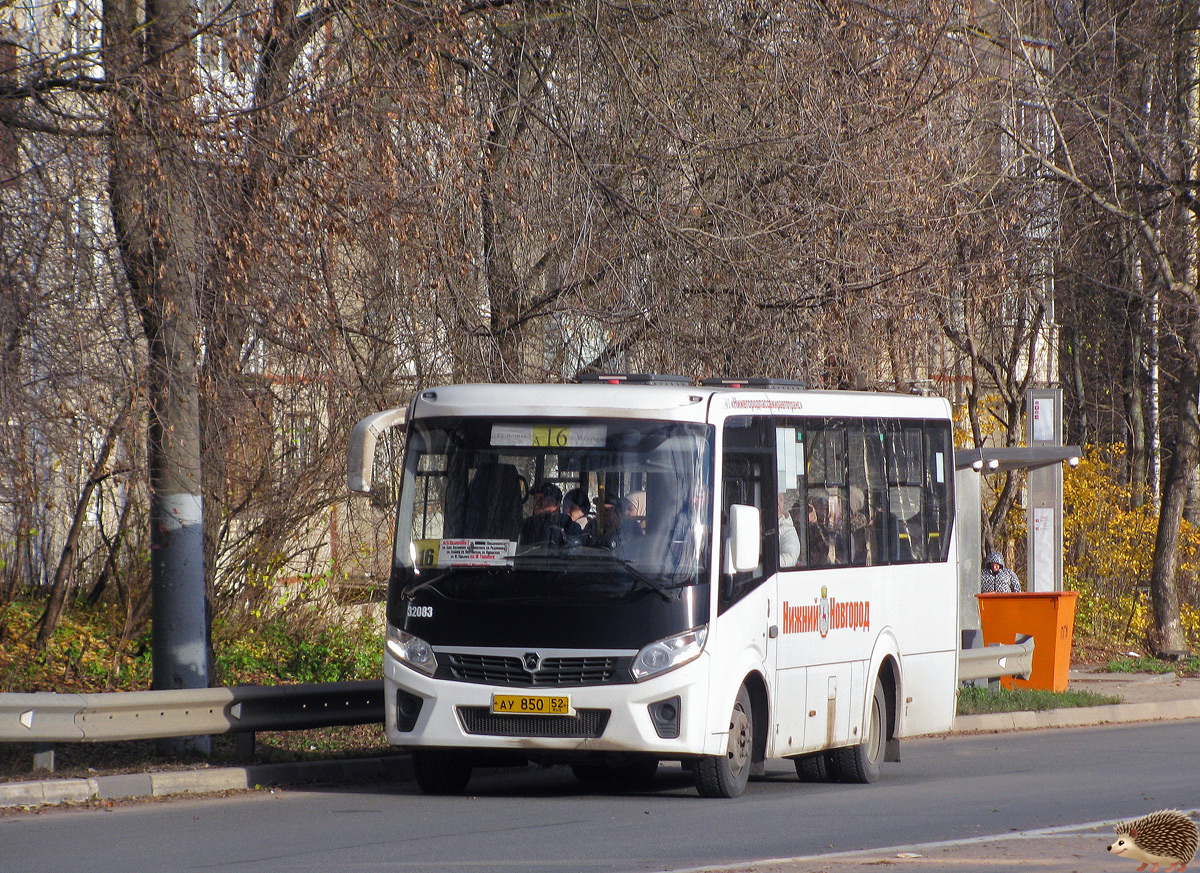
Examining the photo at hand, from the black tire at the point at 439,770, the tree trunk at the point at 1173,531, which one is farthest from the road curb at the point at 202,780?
the tree trunk at the point at 1173,531

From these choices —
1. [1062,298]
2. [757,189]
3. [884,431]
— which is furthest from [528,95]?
[1062,298]

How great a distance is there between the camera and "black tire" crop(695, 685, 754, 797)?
11.4 metres

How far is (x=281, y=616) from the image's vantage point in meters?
17.7

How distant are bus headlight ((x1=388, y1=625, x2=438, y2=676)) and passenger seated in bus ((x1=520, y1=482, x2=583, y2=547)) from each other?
96 cm

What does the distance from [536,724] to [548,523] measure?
4.39 feet

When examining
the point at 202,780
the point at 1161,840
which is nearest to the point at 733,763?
the point at 202,780

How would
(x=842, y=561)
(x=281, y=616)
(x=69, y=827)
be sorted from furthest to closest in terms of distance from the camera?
(x=281, y=616)
(x=842, y=561)
(x=69, y=827)

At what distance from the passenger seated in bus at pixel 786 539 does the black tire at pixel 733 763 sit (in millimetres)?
1067

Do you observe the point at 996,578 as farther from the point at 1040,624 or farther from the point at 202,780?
the point at 202,780

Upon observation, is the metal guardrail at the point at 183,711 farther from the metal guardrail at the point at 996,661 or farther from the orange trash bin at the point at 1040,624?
the orange trash bin at the point at 1040,624

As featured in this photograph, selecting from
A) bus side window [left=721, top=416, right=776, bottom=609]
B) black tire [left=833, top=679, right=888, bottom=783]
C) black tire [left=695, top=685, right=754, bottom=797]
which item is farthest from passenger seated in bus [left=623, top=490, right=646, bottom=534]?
black tire [left=833, top=679, right=888, bottom=783]

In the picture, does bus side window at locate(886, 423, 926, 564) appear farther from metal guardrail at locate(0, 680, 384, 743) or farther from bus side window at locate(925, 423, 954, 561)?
metal guardrail at locate(0, 680, 384, 743)

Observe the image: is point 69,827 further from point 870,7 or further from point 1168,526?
point 1168,526

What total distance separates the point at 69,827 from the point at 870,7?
392 inches
